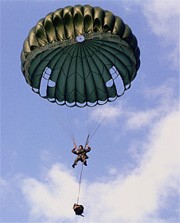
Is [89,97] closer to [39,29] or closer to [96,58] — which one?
[96,58]

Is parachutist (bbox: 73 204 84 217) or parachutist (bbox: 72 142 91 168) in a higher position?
parachutist (bbox: 72 142 91 168)

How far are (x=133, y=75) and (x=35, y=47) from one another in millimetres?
6065

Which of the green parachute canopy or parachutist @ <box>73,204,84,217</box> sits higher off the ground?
the green parachute canopy

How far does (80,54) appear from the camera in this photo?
116ft

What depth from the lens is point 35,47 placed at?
3328 cm

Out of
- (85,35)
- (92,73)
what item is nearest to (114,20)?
(85,35)

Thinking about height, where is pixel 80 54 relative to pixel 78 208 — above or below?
above

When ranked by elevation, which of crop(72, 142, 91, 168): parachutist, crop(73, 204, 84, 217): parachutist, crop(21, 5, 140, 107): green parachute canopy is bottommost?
crop(73, 204, 84, 217): parachutist

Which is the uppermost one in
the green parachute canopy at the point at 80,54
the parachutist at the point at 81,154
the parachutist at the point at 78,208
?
the green parachute canopy at the point at 80,54

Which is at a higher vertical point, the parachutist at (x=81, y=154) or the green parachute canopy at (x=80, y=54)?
the green parachute canopy at (x=80, y=54)

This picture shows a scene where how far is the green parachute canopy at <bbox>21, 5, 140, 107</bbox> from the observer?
32469 millimetres

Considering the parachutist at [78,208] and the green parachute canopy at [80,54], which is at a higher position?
the green parachute canopy at [80,54]

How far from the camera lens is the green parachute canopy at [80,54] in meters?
32.5

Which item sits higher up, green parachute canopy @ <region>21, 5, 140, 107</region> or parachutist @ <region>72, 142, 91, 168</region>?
green parachute canopy @ <region>21, 5, 140, 107</region>
